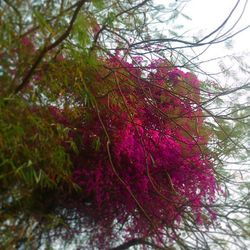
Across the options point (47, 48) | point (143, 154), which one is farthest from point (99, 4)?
point (143, 154)

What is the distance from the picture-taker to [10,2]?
118 centimetres

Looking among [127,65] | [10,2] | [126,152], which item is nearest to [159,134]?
[126,152]

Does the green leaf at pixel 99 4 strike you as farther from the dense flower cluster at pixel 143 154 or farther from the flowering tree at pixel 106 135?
the dense flower cluster at pixel 143 154

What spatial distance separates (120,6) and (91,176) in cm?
64

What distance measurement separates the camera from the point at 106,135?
1.63m

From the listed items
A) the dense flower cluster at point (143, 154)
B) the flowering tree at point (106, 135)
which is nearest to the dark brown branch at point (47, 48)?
the flowering tree at point (106, 135)

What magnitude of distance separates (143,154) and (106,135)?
7.2 inches

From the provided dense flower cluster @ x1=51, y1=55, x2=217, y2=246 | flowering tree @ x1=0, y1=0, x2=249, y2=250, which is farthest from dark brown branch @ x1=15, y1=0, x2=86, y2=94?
dense flower cluster @ x1=51, y1=55, x2=217, y2=246

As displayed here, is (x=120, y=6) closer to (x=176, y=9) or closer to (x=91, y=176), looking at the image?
(x=176, y=9)

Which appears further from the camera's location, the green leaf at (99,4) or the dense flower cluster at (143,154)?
the dense flower cluster at (143,154)

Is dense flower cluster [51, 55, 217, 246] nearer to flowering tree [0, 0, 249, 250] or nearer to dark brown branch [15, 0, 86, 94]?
flowering tree [0, 0, 249, 250]

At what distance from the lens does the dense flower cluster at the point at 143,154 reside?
5.46 feet

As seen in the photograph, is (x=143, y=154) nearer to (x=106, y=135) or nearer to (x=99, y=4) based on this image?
(x=106, y=135)

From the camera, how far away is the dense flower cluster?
5.46ft
